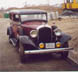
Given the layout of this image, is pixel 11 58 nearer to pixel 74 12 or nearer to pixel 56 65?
pixel 56 65

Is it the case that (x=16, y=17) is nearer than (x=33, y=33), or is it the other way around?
(x=33, y=33)

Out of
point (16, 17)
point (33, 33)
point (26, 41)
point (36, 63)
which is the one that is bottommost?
point (36, 63)

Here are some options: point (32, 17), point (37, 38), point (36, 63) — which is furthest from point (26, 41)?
point (32, 17)

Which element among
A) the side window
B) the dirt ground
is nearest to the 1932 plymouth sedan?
the side window

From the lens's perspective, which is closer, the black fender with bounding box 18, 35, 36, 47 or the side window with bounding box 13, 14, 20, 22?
the black fender with bounding box 18, 35, 36, 47

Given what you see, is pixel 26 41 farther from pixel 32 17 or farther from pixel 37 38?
pixel 32 17

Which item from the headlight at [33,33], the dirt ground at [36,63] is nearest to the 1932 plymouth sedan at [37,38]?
the headlight at [33,33]

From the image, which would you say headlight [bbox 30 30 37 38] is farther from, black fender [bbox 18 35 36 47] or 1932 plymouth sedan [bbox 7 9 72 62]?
black fender [bbox 18 35 36 47]

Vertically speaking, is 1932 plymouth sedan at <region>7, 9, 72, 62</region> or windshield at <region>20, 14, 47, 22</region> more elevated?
windshield at <region>20, 14, 47, 22</region>

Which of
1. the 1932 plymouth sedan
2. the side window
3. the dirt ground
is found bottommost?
the dirt ground

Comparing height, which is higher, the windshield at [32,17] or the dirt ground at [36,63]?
the windshield at [32,17]

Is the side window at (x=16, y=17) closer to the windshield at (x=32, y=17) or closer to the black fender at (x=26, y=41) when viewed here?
the windshield at (x=32, y=17)

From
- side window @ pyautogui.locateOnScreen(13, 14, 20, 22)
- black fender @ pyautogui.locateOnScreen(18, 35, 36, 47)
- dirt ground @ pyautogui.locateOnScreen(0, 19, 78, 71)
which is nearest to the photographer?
dirt ground @ pyautogui.locateOnScreen(0, 19, 78, 71)

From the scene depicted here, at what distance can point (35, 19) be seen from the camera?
9852mm
